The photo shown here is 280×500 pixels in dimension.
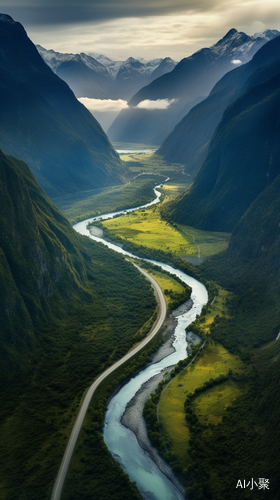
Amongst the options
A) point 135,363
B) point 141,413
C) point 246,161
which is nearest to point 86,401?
point 141,413

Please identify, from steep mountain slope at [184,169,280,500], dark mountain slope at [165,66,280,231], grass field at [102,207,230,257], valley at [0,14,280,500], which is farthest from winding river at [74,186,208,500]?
dark mountain slope at [165,66,280,231]

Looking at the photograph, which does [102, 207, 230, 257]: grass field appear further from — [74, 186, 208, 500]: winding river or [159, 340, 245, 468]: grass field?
[159, 340, 245, 468]: grass field

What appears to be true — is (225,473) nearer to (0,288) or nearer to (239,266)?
(0,288)

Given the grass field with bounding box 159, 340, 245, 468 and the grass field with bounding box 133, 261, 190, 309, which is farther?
the grass field with bounding box 133, 261, 190, 309

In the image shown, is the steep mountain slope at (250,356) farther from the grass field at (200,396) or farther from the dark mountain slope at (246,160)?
the dark mountain slope at (246,160)

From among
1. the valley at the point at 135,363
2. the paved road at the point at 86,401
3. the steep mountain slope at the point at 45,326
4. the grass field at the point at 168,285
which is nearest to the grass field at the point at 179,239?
the valley at the point at 135,363

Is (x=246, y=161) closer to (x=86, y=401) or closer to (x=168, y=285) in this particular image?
(x=168, y=285)
